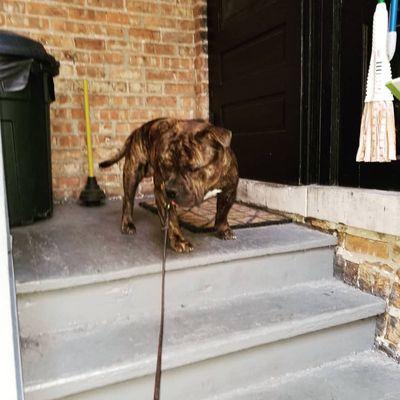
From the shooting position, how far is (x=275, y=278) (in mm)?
1819

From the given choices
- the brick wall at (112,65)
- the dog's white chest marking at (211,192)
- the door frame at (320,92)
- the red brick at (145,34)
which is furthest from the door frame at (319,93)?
the red brick at (145,34)

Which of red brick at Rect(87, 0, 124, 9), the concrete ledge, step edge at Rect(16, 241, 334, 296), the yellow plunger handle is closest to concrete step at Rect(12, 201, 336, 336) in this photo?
Result: step edge at Rect(16, 241, 334, 296)

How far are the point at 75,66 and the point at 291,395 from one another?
99.6 inches

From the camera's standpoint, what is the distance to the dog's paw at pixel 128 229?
2029mm

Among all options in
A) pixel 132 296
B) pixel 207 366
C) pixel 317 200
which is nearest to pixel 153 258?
pixel 132 296

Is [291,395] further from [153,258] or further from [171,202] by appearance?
[171,202]

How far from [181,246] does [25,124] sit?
3.70 feet

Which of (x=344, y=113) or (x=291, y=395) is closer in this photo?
(x=291, y=395)

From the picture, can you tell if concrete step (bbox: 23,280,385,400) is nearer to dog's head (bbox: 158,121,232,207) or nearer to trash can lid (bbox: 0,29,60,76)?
dog's head (bbox: 158,121,232,207)

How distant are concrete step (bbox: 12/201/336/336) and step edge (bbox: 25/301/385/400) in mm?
277

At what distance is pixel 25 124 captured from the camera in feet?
7.00

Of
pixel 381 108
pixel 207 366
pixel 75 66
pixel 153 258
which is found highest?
pixel 75 66

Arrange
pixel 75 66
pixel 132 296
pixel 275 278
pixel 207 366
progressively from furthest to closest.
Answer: pixel 75 66 → pixel 275 278 → pixel 132 296 → pixel 207 366

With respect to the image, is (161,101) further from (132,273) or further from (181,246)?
(132,273)
